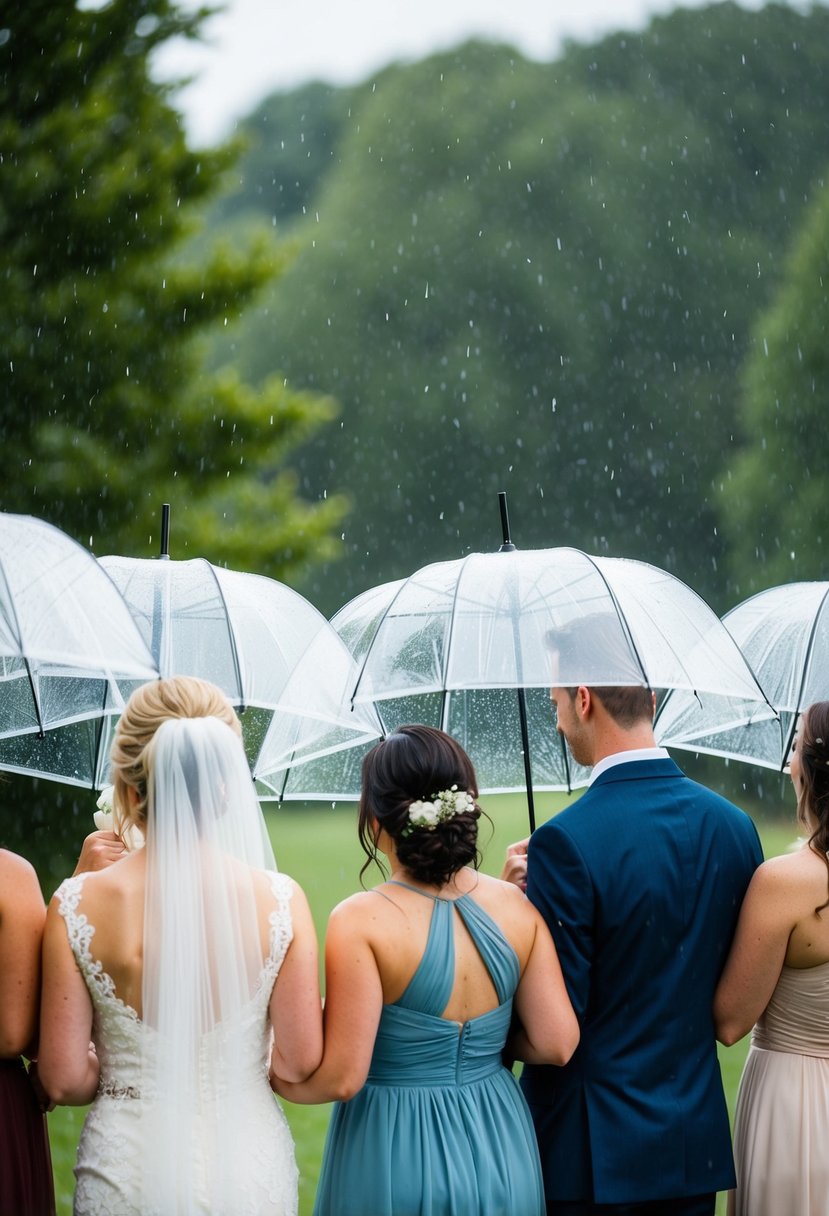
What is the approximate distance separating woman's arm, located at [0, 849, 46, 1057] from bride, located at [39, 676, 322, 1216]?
0.22ft

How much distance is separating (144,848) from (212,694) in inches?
14.2

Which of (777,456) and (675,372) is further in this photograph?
(675,372)

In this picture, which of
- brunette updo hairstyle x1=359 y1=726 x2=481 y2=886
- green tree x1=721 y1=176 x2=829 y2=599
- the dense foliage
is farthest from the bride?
the dense foliage

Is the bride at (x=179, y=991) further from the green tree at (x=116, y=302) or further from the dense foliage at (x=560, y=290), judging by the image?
the dense foliage at (x=560, y=290)

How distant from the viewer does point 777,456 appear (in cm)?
2584

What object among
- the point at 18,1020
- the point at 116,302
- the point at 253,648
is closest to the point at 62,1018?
the point at 18,1020

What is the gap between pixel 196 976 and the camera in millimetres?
2811

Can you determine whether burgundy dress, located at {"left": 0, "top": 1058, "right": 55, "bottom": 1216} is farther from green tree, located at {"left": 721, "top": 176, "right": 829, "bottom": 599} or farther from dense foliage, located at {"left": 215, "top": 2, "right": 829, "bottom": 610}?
Result: dense foliage, located at {"left": 215, "top": 2, "right": 829, "bottom": 610}

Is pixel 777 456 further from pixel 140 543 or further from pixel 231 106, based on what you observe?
pixel 231 106

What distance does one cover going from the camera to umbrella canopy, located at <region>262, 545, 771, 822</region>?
3.23m

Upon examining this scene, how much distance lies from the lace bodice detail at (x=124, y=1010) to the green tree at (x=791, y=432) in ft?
72.4

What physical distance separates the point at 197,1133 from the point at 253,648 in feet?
4.20

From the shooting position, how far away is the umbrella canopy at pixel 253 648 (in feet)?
11.7

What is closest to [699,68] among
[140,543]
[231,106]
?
[231,106]
